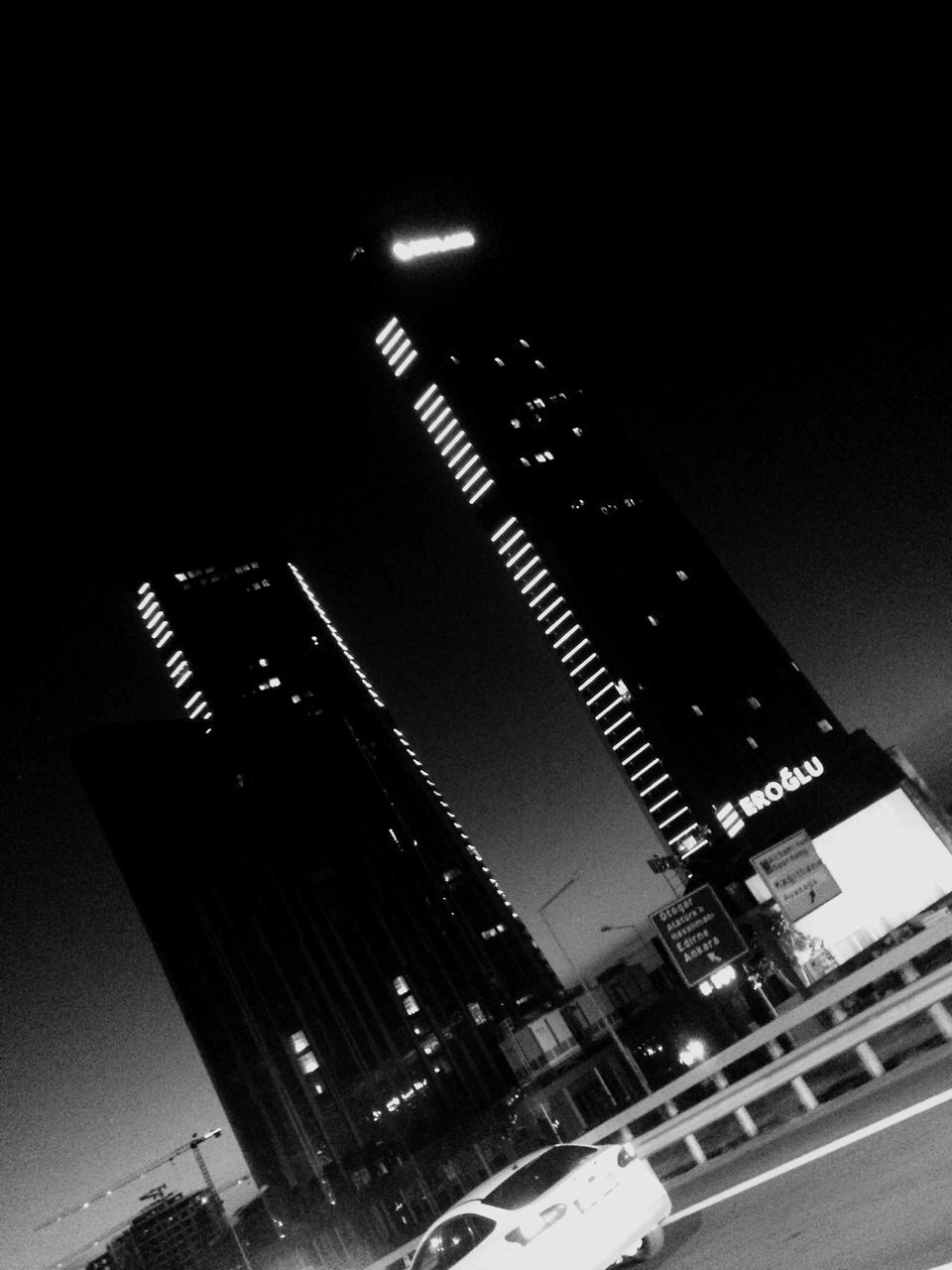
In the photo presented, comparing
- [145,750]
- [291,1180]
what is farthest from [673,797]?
[145,750]

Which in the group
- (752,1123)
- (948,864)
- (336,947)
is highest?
(336,947)

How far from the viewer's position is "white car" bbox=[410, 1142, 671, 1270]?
7.78 meters

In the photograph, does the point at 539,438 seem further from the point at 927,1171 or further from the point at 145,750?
the point at 927,1171

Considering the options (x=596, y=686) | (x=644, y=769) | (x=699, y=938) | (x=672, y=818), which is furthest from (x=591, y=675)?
(x=699, y=938)

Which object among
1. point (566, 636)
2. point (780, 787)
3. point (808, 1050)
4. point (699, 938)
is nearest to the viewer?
point (808, 1050)

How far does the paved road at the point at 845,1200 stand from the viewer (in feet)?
19.3

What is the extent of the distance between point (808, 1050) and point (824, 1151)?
1856 millimetres

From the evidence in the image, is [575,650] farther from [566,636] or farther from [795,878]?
[795,878]

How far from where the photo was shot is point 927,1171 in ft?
21.5

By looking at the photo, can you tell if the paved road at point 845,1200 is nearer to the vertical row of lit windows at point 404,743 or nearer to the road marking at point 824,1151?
the road marking at point 824,1151

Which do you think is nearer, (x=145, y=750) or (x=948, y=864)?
(x=948, y=864)

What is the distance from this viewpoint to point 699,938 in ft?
70.5

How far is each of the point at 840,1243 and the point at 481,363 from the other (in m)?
102

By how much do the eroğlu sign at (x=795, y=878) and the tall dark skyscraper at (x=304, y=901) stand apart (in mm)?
81813
